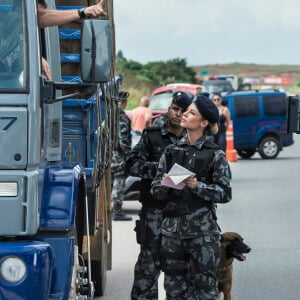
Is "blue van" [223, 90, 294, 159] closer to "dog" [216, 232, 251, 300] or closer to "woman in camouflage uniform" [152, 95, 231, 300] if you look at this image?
"dog" [216, 232, 251, 300]

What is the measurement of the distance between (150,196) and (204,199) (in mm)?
1023

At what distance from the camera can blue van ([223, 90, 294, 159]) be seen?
108ft

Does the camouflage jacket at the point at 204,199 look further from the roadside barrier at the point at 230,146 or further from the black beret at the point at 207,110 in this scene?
the roadside barrier at the point at 230,146

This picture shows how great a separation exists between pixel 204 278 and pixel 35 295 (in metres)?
2.11

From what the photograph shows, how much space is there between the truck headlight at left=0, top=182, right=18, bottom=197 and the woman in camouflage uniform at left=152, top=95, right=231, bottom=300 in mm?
1876

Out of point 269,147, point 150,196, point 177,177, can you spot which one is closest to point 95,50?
point 177,177

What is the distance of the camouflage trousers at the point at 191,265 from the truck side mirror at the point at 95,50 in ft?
6.29

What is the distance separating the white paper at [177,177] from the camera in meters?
7.71

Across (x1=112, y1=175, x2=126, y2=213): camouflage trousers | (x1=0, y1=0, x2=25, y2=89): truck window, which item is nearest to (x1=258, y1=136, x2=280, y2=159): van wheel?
(x1=112, y1=175, x2=126, y2=213): camouflage trousers

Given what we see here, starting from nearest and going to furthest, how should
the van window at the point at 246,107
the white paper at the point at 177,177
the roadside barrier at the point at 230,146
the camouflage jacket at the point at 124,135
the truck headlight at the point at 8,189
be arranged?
the truck headlight at the point at 8,189 < the white paper at the point at 177,177 < the camouflage jacket at the point at 124,135 < the roadside barrier at the point at 230,146 < the van window at the point at 246,107

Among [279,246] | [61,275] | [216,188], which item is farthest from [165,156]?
[279,246]

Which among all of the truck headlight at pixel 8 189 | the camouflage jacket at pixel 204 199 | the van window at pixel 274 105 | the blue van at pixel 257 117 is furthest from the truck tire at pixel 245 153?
the truck headlight at pixel 8 189

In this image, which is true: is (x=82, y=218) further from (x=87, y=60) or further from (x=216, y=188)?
(x=87, y=60)

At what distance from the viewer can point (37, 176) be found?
21.2 feet
